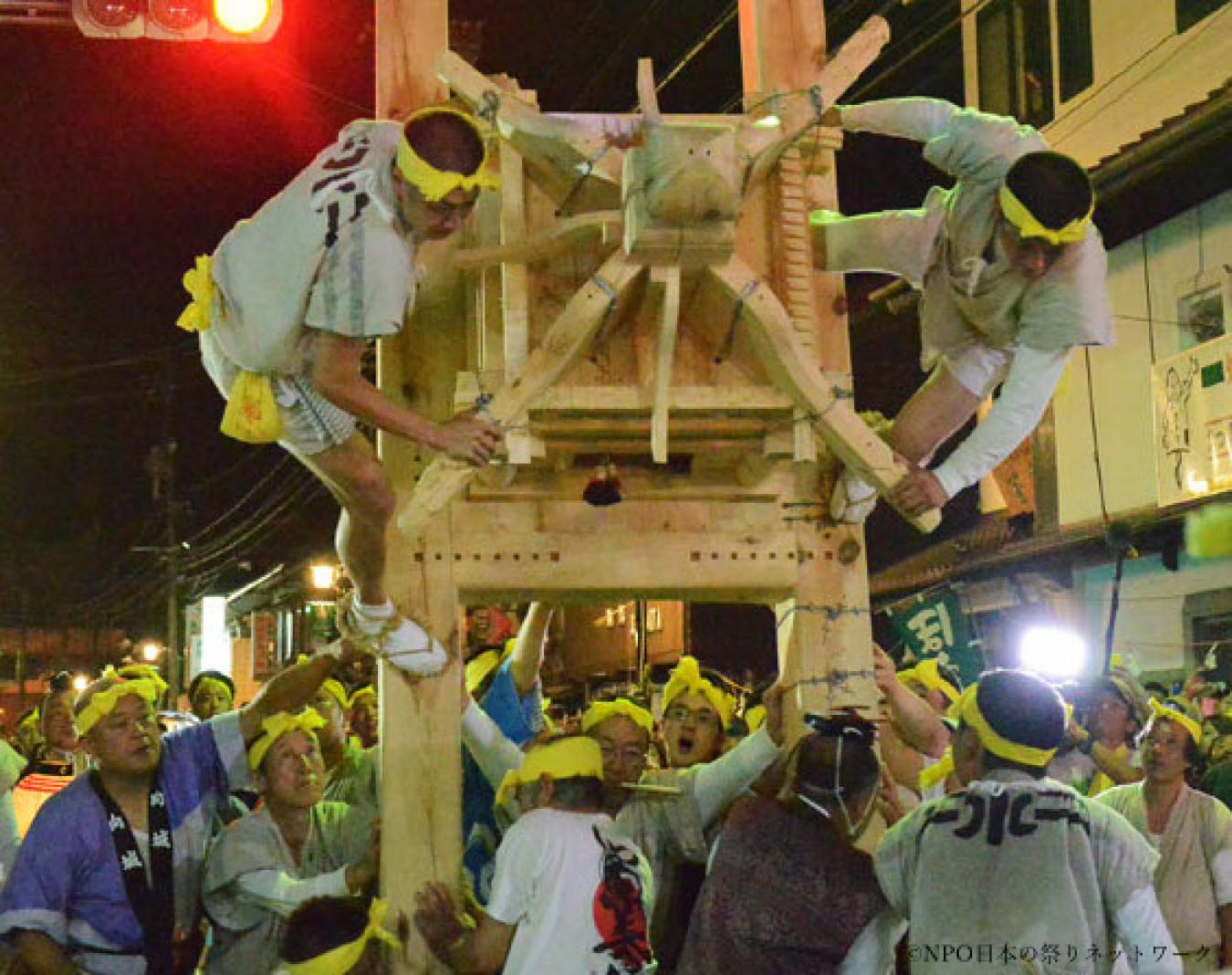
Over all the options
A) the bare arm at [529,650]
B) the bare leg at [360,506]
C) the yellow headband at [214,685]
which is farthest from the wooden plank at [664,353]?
the yellow headband at [214,685]

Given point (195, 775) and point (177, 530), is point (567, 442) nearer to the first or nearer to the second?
point (195, 775)

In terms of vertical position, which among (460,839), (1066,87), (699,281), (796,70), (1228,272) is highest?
(1066,87)

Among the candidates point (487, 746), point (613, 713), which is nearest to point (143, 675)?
point (487, 746)

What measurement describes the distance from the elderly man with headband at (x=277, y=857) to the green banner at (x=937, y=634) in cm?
890

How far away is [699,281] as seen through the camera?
4.97 metres

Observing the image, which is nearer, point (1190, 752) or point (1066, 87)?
point (1190, 752)

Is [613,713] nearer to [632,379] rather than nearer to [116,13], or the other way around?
[632,379]

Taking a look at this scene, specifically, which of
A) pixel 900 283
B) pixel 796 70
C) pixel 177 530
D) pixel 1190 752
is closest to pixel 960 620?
pixel 900 283

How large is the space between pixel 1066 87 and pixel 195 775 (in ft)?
54.6

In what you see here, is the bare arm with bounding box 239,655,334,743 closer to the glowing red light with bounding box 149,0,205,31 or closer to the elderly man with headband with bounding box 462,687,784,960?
the elderly man with headband with bounding box 462,687,784,960

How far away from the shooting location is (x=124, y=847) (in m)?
5.41

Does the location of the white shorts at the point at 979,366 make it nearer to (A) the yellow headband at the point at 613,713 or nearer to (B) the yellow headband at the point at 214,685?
(A) the yellow headband at the point at 613,713

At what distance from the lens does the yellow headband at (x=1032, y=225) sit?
4.73 m

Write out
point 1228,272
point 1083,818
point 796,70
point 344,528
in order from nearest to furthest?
point 1083,818 → point 344,528 → point 796,70 → point 1228,272
